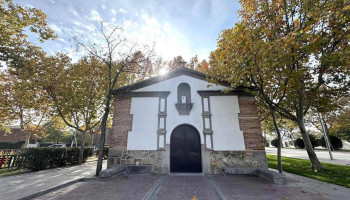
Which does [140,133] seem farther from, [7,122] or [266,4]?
[7,122]

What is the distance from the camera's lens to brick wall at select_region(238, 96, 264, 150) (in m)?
8.84

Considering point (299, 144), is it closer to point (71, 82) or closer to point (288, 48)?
point (288, 48)

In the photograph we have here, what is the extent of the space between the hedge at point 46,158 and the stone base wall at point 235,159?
11.4 metres

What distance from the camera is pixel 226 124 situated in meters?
9.23

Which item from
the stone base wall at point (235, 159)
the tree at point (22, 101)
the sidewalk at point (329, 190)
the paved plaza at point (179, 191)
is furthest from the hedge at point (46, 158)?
the sidewalk at point (329, 190)

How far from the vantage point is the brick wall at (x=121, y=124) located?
9266mm

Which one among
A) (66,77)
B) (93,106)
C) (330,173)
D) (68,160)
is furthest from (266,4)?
(68,160)

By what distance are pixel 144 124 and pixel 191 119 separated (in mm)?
3013

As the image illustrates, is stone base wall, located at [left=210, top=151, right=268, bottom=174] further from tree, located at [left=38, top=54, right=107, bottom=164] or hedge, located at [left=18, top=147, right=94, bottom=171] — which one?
hedge, located at [left=18, top=147, right=94, bottom=171]

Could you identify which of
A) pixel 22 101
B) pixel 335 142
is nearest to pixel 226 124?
pixel 22 101

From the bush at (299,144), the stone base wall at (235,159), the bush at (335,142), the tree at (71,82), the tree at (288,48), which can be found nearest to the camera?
the tree at (288,48)

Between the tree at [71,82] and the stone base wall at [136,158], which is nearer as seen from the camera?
the stone base wall at [136,158]

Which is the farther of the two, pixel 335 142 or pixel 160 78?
pixel 335 142

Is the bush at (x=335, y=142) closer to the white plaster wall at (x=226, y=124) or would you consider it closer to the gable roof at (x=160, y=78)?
the white plaster wall at (x=226, y=124)
